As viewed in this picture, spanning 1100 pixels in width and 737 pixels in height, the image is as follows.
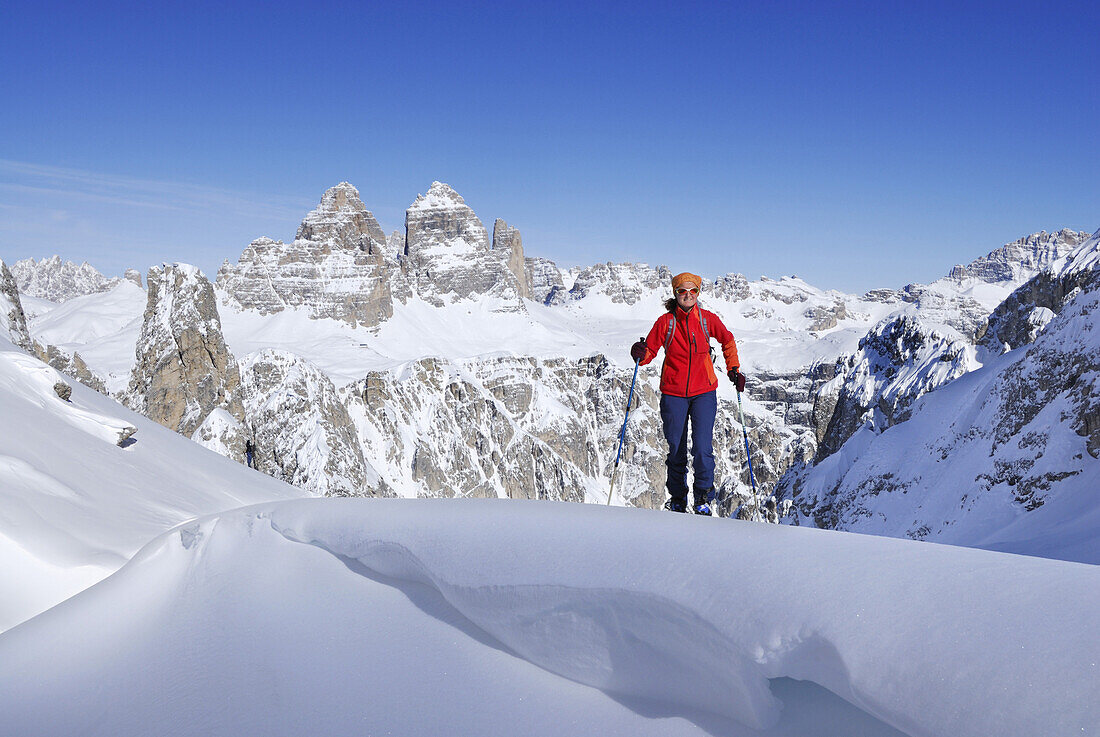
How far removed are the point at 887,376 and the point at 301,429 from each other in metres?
55.4

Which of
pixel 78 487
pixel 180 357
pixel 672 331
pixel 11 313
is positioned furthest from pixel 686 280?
pixel 180 357

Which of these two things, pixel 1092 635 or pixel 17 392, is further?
pixel 17 392

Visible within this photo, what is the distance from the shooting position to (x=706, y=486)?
23.9 feet

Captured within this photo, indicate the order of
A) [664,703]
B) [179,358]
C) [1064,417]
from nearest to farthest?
[664,703]
[1064,417]
[179,358]

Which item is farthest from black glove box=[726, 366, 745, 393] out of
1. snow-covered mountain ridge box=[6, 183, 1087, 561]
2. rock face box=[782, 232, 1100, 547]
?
snow-covered mountain ridge box=[6, 183, 1087, 561]

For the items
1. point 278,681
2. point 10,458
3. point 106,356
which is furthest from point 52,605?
point 106,356

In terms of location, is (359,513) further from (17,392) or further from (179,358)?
(179,358)

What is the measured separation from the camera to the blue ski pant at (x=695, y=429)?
6980mm

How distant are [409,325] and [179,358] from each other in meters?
152

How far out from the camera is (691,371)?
22.9ft

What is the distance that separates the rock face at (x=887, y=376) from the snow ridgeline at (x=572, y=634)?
39063 mm

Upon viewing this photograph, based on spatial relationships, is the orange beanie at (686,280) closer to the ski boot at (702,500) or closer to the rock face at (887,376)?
the ski boot at (702,500)

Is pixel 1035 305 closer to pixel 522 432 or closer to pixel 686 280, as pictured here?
pixel 686 280

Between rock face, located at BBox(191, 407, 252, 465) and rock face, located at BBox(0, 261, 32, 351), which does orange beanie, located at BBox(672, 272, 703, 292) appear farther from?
rock face, located at BBox(191, 407, 252, 465)
